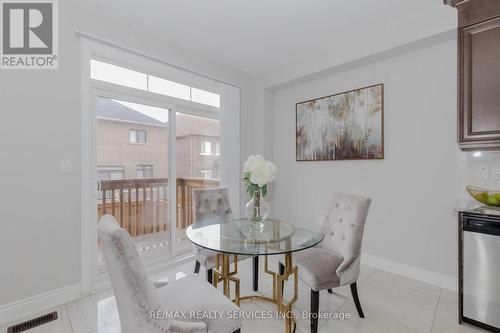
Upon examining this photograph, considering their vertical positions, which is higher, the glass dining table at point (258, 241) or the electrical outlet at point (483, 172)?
the electrical outlet at point (483, 172)

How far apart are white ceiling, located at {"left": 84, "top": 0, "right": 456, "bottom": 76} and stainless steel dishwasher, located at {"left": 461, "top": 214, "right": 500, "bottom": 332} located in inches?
70.3

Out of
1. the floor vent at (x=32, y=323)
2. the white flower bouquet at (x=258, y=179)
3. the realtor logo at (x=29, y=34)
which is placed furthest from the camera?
the realtor logo at (x=29, y=34)

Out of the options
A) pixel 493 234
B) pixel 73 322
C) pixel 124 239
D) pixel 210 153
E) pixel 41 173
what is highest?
pixel 210 153

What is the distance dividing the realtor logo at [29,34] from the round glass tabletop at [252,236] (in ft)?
6.60

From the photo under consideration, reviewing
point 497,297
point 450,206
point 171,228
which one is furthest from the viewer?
point 171,228

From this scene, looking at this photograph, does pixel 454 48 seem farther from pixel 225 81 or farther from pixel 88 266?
pixel 88 266

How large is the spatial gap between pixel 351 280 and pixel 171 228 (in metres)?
2.22

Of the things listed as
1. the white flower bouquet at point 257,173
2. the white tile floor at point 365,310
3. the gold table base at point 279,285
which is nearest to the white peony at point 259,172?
the white flower bouquet at point 257,173

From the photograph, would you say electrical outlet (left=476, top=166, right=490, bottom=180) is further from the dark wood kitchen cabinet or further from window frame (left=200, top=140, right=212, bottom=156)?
window frame (left=200, top=140, right=212, bottom=156)

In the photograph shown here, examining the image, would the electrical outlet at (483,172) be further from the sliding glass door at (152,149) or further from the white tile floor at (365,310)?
the sliding glass door at (152,149)

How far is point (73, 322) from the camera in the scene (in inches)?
75.7

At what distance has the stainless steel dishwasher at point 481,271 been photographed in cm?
175

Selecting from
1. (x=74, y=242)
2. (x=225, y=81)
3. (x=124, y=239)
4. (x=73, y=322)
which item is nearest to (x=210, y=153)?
(x=225, y=81)

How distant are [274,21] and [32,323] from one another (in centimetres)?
342
